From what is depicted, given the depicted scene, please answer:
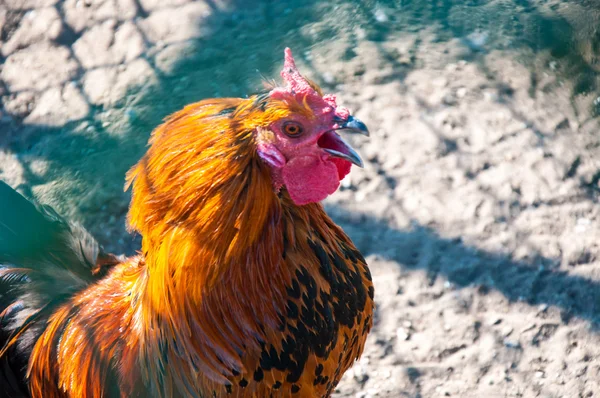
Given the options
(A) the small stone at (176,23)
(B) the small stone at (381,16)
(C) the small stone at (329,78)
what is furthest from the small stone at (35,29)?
(B) the small stone at (381,16)

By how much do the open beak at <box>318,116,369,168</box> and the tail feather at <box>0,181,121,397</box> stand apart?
125 cm

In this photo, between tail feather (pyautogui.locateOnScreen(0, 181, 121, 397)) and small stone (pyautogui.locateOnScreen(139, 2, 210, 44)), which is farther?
small stone (pyautogui.locateOnScreen(139, 2, 210, 44))

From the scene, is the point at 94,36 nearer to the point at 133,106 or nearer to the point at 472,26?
the point at 133,106

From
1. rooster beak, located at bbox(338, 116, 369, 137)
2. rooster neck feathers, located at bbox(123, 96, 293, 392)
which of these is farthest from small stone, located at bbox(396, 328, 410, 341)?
rooster beak, located at bbox(338, 116, 369, 137)

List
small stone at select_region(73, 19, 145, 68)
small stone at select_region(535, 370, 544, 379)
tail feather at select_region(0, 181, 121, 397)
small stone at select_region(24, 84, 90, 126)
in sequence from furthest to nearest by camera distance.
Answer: small stone at select_region(73, 19, 145, 68) → small stone at select_region(24, 84, 90, 126) → small stone at select_region(535, 370, 544, 379) → tail feather at select_region(0, 181, 121, 397)

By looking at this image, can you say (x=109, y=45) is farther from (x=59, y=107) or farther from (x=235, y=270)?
(x=235, y=270)

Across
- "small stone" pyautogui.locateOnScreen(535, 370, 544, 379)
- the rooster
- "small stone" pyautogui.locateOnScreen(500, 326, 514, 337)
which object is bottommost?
"small stone" pyautogui.locateOnScreen(535, 370, 544, 379)

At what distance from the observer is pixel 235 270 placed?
203 centimetres

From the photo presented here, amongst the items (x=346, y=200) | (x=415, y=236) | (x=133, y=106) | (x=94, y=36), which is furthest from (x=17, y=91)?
(x=415, y=236)

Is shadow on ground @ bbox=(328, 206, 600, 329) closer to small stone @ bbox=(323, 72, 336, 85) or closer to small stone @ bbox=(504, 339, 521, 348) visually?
small stone @ bbox=(504, 339, 521, 348)

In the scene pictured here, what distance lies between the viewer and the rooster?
196cm

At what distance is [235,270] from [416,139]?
2.11 meters

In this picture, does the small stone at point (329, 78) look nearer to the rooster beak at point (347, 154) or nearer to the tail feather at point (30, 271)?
the tail feather at point (30, 271)

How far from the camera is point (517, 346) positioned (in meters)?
3.17
